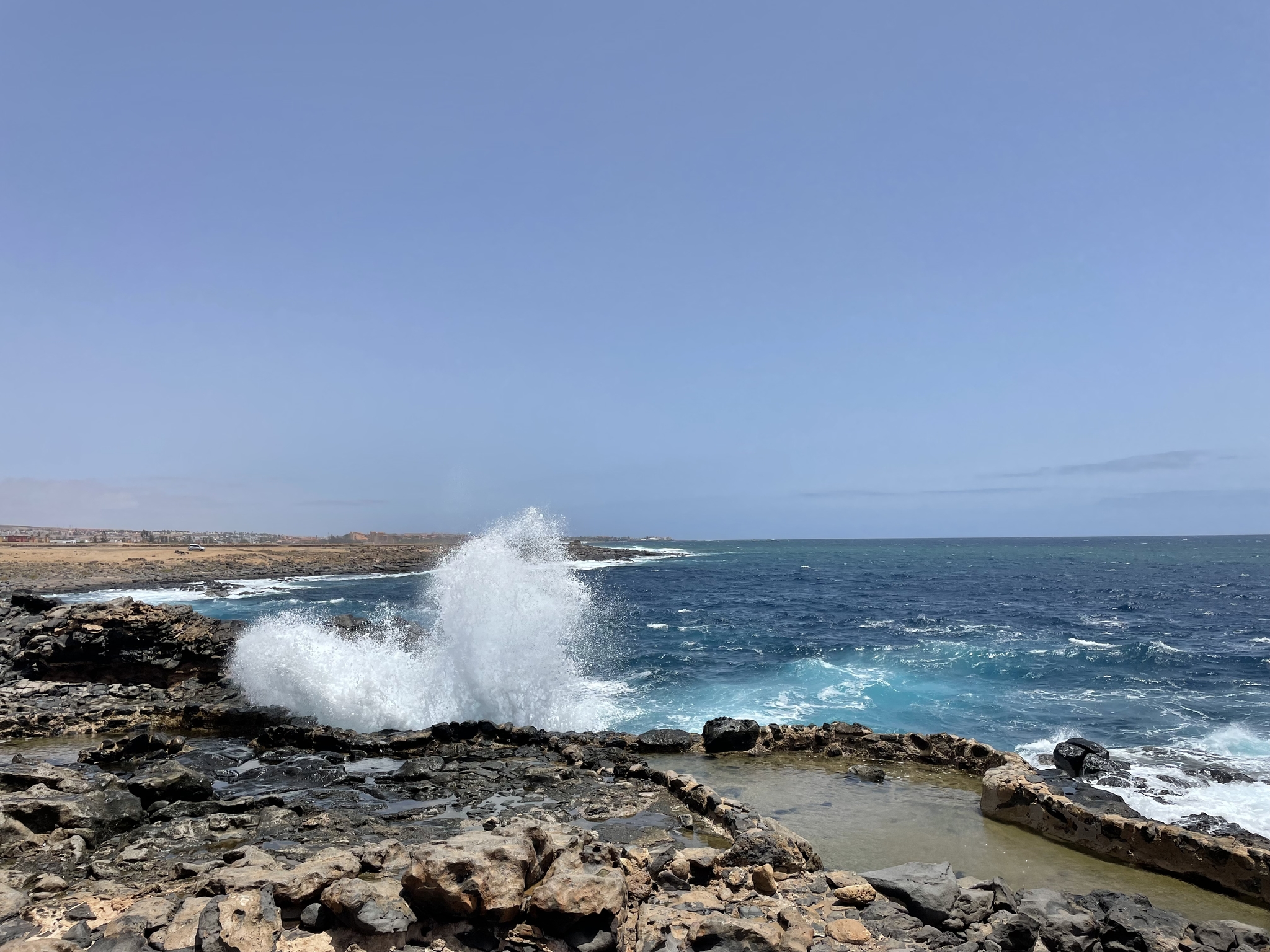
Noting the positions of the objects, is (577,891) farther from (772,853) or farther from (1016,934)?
(1016,934)

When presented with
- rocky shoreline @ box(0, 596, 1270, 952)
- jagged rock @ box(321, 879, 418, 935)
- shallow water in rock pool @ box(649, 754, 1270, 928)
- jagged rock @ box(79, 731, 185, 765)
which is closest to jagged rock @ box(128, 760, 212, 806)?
rocky shoreline @ box(0, 596, 1270, 952)

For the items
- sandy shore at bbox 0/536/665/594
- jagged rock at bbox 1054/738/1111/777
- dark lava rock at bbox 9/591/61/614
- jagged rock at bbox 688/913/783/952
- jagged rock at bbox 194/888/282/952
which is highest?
dark lava rock at bbox 9/591/61/614

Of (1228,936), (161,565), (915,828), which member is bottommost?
(161,565)

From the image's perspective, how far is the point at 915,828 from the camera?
10617 mm

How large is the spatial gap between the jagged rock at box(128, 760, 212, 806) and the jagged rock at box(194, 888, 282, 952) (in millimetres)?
5567

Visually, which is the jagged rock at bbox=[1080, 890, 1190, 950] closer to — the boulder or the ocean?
the boulder

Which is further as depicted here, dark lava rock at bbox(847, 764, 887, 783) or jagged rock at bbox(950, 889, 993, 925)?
dark lava rock at bbox(847, 764, 887, 783)

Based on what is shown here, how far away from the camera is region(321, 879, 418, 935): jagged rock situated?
5812mm

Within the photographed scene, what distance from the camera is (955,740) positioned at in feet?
46.4

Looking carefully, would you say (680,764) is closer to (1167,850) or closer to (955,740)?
(955,740)

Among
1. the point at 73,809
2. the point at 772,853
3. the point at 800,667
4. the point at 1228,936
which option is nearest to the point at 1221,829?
the point at 1228,936

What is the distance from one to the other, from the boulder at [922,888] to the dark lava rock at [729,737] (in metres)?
7.19

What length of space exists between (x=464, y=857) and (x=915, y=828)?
768 centimetres

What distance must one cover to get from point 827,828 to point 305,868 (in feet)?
24.9
